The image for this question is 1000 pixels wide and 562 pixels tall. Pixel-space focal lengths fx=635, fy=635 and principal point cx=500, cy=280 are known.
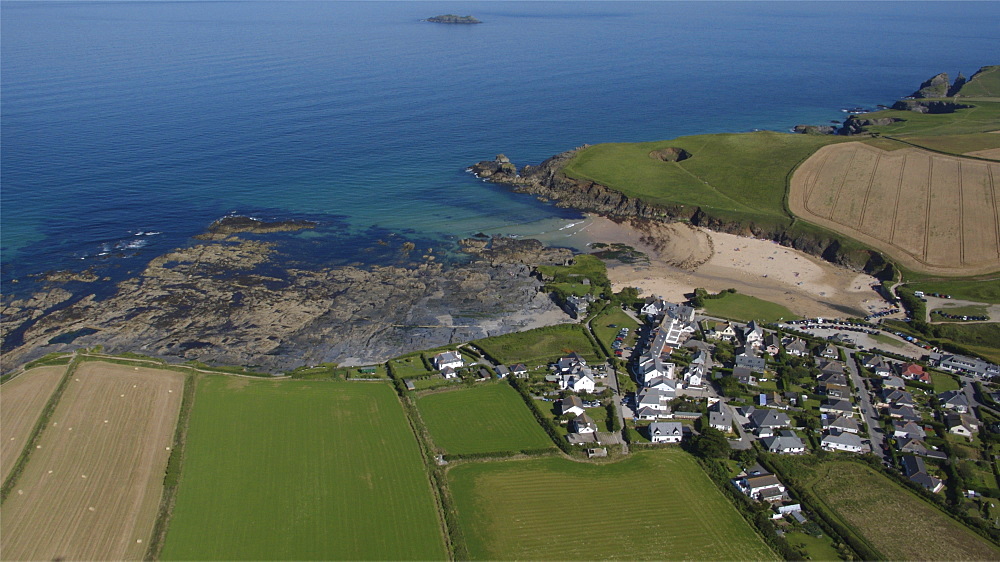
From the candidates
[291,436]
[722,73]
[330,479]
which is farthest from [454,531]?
[722,73]

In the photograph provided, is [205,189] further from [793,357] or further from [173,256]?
[793,357]

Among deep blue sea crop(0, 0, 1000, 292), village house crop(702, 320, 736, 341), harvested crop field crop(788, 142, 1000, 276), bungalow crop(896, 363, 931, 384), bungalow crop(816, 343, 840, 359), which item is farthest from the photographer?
deep blue sea crop(0, 0, 1000, 292)

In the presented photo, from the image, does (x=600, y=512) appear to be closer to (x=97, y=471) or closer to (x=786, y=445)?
(x=786, y=445)

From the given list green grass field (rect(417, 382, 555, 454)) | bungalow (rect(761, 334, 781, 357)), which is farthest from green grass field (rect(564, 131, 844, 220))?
green grass field (rect(417, 382, 555, 454))

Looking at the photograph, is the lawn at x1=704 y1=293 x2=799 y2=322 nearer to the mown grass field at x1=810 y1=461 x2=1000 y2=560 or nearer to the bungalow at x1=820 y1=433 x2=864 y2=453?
the bungalow at x1=820 y1=433 x2=864 y2=453

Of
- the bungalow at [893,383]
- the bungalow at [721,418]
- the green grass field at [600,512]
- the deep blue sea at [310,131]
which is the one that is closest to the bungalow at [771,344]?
the bungalow at [893,383]

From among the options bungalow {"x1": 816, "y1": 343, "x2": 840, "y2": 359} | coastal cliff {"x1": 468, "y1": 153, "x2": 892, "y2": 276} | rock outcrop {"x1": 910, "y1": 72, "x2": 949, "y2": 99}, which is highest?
rock outcrop {"x1": 910, "y1": 72, "x2": 949, "y2": 99}

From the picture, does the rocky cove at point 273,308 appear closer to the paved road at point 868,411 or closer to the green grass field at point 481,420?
the green grass field at point 481,420
